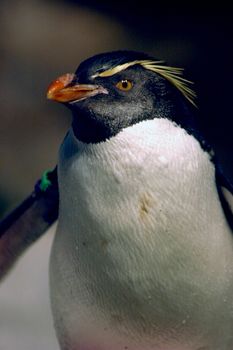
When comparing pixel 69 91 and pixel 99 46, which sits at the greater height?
pixel 69 91

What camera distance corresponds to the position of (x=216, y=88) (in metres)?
2.24

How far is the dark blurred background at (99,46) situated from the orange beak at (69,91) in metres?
1.03

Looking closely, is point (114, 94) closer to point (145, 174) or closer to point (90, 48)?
point (145, 174)

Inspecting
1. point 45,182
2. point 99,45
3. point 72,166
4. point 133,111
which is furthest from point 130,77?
point 99,45

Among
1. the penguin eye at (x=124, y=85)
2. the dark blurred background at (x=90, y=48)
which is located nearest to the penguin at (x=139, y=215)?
the penguin eye at (x=124, y=85)

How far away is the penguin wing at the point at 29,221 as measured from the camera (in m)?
1.43

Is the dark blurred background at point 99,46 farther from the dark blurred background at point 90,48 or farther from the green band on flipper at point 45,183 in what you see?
the green band on flipper at point 45,183

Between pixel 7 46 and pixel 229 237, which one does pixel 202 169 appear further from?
pixel 7 46

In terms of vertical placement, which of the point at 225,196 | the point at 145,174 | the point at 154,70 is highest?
the point at 154,70

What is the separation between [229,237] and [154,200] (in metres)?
0.17

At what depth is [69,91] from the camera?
118 cm

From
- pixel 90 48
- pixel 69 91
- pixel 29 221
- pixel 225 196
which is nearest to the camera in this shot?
pixel 69 91

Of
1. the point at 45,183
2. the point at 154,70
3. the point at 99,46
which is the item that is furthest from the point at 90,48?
the point at 154,70

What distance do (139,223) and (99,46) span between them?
1.08 m
